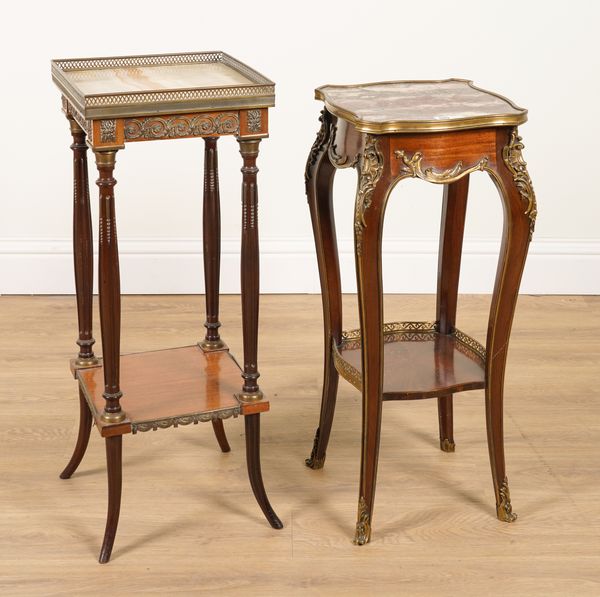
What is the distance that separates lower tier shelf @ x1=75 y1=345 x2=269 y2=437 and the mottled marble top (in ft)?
2.36

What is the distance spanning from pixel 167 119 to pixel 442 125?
0.59 metres

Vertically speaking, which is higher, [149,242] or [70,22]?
[70,22]

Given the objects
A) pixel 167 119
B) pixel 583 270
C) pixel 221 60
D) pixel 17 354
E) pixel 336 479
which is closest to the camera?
pixel 167 119

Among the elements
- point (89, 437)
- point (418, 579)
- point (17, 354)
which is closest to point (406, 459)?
point (418, 579)

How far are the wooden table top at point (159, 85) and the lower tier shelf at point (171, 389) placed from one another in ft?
2.31

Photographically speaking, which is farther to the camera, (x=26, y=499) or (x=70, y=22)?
(x=70, y=22)

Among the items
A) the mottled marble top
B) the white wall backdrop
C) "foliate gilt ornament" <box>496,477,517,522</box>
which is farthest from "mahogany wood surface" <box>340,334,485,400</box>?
the white wall backdrop

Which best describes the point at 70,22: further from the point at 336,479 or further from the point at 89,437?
the point at 336,479

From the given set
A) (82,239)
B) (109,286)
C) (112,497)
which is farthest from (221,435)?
(109,286)

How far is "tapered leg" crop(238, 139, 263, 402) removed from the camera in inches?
95.6

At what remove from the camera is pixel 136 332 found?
13.1 feet

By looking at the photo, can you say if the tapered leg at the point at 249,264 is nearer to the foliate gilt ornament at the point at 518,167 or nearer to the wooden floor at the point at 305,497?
the wooden floor at the point at 305,497

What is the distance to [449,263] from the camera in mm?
2982

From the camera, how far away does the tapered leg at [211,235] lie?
2752 mm
